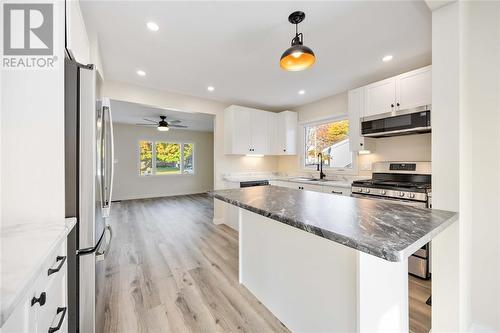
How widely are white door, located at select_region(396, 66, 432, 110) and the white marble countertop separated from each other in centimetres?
342

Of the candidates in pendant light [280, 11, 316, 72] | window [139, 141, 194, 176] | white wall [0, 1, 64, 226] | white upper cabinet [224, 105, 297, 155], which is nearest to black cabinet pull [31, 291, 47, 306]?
white wall [0, 1, 64, 226]

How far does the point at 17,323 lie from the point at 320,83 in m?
3.75

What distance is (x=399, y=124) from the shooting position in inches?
101

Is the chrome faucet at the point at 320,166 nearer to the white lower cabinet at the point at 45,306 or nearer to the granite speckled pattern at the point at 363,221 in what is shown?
the granite speckled pattern at the point at 363,221

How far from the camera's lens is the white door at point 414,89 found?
2400 millimetres

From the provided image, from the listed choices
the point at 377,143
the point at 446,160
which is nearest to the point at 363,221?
the point at 446,160

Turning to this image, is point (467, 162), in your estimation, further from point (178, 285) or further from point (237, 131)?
point (237, 131)

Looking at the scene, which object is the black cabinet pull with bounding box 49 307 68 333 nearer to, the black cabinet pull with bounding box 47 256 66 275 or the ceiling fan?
the black cabinet pull with bounding box 47 256 66 275

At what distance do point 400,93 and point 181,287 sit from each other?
11.2ft

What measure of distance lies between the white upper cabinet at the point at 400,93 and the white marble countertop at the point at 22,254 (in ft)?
11.2

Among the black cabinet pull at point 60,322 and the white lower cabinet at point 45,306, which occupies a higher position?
the white lower cabinet at point 45,306

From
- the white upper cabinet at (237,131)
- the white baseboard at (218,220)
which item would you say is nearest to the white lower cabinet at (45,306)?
the white baseboard at (218,220)

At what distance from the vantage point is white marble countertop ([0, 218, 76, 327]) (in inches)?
21.0

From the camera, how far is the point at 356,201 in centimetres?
151
